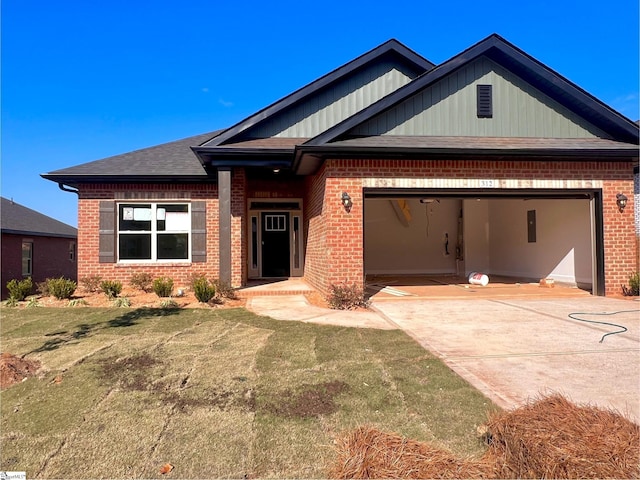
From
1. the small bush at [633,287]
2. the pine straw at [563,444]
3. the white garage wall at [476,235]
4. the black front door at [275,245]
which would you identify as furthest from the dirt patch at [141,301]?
the white garage wall at [476,235]

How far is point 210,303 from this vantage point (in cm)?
835

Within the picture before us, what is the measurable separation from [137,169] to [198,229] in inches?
96.1

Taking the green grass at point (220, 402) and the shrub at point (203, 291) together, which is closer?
the green grass at point (220, 402)

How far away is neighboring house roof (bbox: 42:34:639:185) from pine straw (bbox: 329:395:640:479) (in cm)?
649

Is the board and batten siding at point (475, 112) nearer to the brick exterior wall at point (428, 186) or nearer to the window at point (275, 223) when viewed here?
the brick exterior wall at point (428, 186)

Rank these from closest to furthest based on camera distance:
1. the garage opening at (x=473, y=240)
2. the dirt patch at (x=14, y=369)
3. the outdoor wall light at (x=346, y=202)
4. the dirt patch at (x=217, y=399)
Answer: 1. the dirt patch at (x=217, y=399)
2. the dirt patch at (x=14, y=369)
3. the outdoor wall light at (x=346, y=202)
4. the garage opening at (x=473, y=240)

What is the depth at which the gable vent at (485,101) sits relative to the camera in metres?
9.24

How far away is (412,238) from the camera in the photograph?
15.9 metres

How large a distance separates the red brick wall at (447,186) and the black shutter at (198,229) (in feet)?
12.7

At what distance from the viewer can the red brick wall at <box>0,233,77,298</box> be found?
1775 cm

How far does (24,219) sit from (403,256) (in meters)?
20.0

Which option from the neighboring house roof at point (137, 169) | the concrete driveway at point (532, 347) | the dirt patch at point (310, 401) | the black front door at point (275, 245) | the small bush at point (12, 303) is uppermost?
the neighboring house roof at point (137, 169)

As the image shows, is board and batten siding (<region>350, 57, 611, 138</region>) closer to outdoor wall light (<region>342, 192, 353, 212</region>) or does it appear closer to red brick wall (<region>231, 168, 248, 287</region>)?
outdoor wall light (<region>342, 192, 353, 212</region>)

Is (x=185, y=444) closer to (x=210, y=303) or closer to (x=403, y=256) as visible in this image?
(x=210, y=303)
